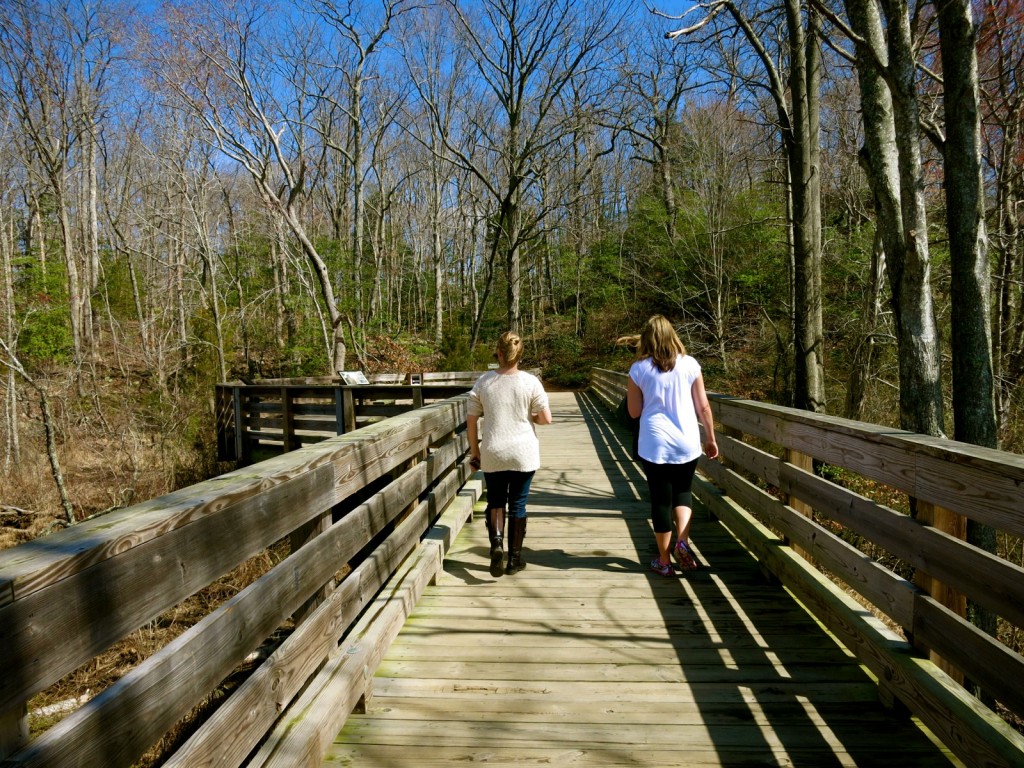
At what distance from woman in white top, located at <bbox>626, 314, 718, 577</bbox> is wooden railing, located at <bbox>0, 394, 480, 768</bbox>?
180cm

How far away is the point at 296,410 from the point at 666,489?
32.8ft

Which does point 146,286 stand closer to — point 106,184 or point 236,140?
point 106,184

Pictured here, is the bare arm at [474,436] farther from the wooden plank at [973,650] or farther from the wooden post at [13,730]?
the wooden post at [13,730]

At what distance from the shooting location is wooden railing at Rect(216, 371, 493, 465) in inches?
457

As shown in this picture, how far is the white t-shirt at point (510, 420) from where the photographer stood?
4469 millimetres

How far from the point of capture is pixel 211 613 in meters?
1.76

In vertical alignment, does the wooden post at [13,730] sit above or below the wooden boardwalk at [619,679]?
above

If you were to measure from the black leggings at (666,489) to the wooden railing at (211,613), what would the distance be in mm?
1801

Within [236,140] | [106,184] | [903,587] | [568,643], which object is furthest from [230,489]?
[106,184]

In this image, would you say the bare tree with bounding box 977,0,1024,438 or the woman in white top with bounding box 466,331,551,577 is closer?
the woman in white top with bounding box 466,331,551,577

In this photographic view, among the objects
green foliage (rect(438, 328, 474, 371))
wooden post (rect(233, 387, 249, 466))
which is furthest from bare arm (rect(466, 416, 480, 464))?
green foliage (rect(438, 328, 474, 371))

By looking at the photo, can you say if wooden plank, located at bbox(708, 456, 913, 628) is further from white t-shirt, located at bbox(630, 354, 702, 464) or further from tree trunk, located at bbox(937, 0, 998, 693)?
tree trunk, located at bbox(937, 0, 998, 693)

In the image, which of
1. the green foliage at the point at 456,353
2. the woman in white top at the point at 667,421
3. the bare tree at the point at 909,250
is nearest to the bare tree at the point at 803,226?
the bare tree at the point at 909,250

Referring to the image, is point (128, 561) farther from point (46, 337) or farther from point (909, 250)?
point (46, 337)
